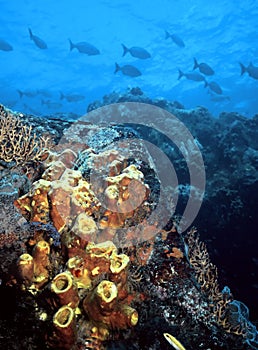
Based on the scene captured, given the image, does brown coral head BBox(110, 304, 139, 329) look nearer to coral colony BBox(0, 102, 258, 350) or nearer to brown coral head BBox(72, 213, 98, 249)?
coral colony BBox(0, 102, 258, 350)

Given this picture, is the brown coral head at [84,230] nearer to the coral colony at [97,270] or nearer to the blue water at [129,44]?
the coral colony at [97,270]

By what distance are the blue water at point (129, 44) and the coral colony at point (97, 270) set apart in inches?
864

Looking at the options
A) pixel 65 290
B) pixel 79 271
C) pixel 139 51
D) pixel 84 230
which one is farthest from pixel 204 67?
pixel 65 290

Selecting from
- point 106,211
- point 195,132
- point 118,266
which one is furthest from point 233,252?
point 118,266

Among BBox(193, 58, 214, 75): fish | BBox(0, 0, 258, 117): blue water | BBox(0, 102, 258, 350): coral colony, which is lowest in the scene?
BBox(0, 0, 258, 117): blue water

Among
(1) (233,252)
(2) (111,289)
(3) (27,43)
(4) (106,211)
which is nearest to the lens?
(2) (111,289)

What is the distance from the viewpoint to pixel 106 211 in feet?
8.91

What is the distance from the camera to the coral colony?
5.96 ft

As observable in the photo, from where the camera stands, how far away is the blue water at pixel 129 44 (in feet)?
90.7

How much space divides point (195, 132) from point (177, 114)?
3.78ft

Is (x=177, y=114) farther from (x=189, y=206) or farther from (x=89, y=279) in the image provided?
(x=89, y=279)

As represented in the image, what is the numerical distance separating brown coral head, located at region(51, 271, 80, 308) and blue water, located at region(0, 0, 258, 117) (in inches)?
905

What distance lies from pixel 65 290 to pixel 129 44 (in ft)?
128

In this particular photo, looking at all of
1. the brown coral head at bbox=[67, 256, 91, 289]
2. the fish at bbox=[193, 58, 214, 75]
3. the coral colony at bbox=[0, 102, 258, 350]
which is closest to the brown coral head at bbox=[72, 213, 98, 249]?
the coral colony at bbox=[0, 102, 258, 350]
